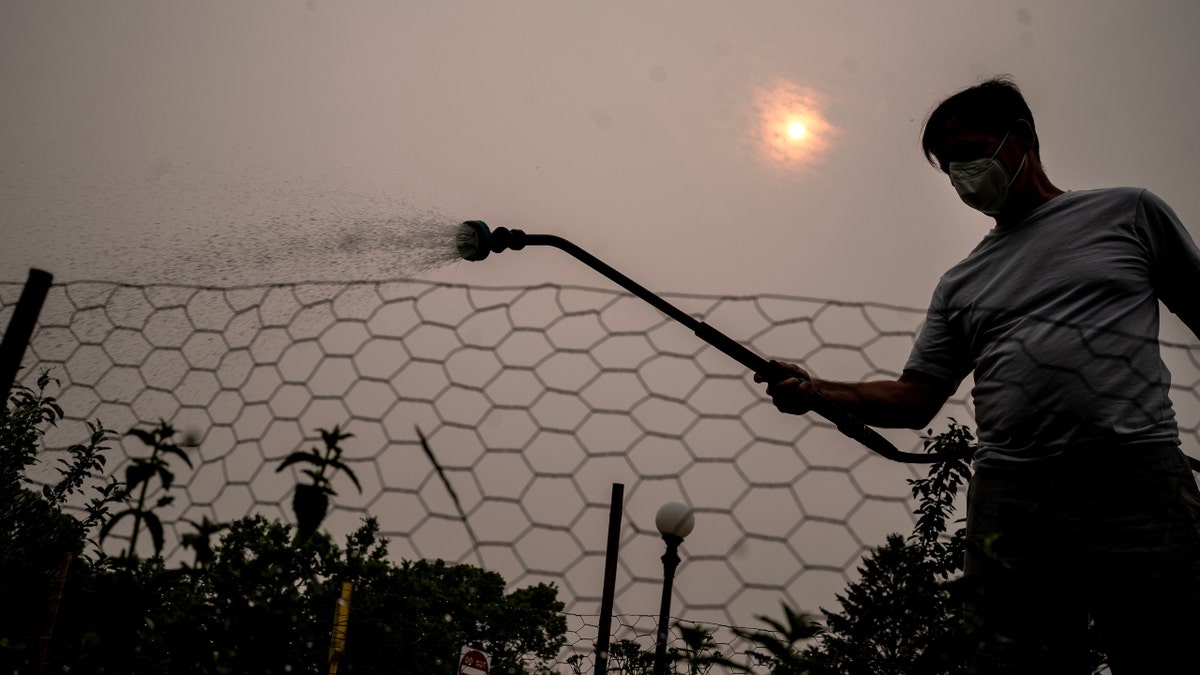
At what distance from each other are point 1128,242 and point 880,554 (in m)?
0.88

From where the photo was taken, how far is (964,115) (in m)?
2.18

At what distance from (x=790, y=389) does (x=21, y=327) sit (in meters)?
1.79

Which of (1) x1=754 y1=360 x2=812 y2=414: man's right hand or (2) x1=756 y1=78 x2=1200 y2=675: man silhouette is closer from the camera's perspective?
(2) x1=756 y1=78 x2=1200 y2=675: man silhouette

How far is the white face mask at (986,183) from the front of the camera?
2.07 meters

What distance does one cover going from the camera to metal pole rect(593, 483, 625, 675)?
Result: 1.78 meters

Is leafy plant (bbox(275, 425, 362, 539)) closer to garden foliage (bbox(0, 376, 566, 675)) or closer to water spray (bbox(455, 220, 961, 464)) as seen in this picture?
garden foliage (bbox(0, 376, 566, 675))

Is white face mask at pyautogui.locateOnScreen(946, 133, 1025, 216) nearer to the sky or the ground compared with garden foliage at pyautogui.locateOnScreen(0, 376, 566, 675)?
nearer to the sky

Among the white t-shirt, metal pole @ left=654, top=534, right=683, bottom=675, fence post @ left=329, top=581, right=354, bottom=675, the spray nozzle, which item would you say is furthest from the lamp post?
the spray nozzle

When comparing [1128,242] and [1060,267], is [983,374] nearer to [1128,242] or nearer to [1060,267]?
[1060,267]

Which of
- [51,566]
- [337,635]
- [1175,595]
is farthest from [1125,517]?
[51,566]

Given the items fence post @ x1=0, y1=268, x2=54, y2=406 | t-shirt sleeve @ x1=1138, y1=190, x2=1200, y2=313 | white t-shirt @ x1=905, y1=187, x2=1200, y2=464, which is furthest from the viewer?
fence post @ x1=0, y1=268, x2=54, y2=406

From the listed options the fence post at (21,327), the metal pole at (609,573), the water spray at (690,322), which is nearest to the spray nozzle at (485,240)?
the water spray at (690,322)

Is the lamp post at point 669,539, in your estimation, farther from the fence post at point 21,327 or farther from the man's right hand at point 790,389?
the fence post at point 21,327

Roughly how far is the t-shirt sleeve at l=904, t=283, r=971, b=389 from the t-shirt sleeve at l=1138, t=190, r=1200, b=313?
0.42 metres
